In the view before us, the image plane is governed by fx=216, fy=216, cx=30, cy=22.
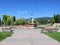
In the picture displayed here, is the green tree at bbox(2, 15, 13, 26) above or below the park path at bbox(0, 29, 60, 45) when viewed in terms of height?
above

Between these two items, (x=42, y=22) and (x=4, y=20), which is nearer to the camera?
(x=4, y=20)

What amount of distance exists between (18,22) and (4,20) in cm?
1027

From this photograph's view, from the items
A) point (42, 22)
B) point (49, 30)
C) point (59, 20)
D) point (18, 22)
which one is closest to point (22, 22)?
point (18, 22)

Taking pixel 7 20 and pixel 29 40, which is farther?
pixel 7 20

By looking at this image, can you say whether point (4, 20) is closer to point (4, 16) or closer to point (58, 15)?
point (4, 16)

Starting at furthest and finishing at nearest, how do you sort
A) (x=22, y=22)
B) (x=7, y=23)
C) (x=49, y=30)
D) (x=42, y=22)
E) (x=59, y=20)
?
(x=42, y=22) < (x=59, y=20) < (x=22, y=22) < (x=7, y=23) < (x=49, y=30)

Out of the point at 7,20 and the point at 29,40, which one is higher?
the point at 7,20

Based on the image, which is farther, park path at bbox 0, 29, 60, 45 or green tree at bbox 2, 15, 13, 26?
green tree at bbox 2, 15, 13, 26

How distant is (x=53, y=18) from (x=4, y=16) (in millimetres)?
43359

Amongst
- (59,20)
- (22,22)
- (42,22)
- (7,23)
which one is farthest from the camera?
(42,22)

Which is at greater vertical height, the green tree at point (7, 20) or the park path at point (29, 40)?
the green tree at point (7, 20)

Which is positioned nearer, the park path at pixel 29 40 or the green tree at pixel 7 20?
the park path at pixel 29 40

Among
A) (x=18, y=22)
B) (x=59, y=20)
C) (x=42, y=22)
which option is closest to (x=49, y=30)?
(x=18, y=22)

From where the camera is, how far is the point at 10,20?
387 feet
